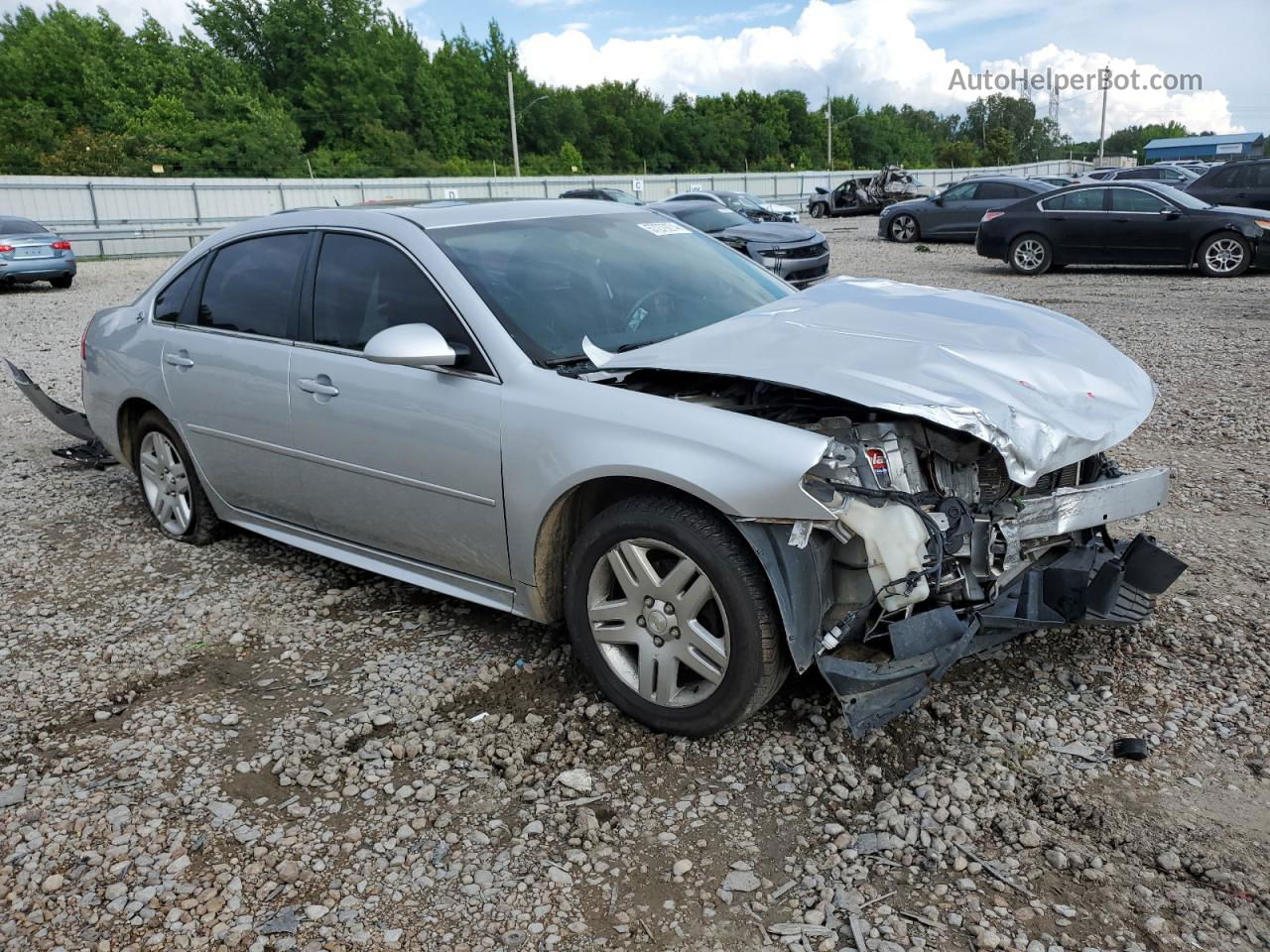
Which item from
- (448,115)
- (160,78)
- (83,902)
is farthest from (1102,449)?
(448,115)

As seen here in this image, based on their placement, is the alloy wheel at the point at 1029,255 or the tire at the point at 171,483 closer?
the tire at the point at 171,483

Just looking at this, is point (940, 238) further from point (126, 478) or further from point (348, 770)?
point (348, 770)

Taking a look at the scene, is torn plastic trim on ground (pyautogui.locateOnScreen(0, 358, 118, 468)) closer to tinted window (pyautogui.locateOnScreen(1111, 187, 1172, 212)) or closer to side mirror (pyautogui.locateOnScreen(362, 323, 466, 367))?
side mirror (pyautogui.locateOnScreen(362, 323, 466, 367))

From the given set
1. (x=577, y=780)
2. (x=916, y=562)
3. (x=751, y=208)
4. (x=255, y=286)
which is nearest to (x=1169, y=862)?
(x=916, y=562)

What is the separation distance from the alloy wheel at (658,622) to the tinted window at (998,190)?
785 inches

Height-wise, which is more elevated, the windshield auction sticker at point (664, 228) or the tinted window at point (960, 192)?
the windshield auction sticker at point (664, 228)

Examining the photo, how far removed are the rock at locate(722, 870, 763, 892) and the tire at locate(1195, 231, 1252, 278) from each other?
15192 millimetres

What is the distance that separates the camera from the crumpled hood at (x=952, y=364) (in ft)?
9.84

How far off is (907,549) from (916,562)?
46 mm

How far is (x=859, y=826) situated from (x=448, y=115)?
73958 mm

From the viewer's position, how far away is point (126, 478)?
6723 mm

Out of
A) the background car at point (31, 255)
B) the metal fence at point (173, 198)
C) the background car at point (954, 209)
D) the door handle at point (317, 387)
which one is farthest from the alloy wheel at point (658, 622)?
the metal fence at point (173, 198)

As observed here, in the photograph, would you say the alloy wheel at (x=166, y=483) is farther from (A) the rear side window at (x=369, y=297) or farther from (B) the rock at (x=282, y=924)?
(B) the rock at (x=282, y=924)

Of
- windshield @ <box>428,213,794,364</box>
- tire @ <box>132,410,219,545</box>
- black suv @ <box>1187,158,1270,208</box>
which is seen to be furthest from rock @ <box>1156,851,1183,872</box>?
black suv @ <box>1187,158,1270,208</box>
